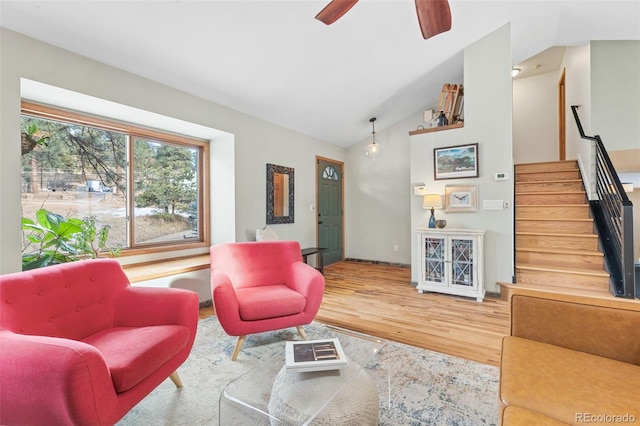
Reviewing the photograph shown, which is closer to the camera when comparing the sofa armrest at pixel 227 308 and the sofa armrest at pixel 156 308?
the sofa armrest at pixel 156 308

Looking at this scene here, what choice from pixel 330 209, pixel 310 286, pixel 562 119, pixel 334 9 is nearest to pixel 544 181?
pixel 562 119

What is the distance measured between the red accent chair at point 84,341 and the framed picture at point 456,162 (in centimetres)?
344

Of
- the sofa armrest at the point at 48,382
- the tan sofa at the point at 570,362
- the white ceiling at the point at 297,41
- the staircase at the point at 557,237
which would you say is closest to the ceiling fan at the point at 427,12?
the white ceiling at the point at 297,41

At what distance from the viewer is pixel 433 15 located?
165cm

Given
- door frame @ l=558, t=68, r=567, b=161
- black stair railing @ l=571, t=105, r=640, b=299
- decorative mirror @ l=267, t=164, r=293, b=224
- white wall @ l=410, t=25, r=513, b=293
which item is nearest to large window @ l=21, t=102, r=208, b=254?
decorative mirror @ l=267, t=164, r=293, b=224

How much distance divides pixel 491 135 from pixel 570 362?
120 inches

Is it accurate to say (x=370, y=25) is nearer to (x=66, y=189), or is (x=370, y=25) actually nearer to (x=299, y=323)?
(x=299, y=323)

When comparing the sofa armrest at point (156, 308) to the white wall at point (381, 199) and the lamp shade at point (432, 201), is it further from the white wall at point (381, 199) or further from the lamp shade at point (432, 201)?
the white wall at point (381, 199)

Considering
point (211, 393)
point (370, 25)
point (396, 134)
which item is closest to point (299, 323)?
point (211, 393)

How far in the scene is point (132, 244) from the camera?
3109 mm

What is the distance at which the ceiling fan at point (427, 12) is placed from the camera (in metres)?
1.57

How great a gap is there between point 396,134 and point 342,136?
104 centimetres

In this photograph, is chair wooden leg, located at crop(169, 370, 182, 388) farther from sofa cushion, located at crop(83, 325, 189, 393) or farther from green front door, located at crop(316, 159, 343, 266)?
green front door, located at crop(316, 159, 343, 266)

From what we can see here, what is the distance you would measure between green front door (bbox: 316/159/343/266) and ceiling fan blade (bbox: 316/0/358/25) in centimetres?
350
